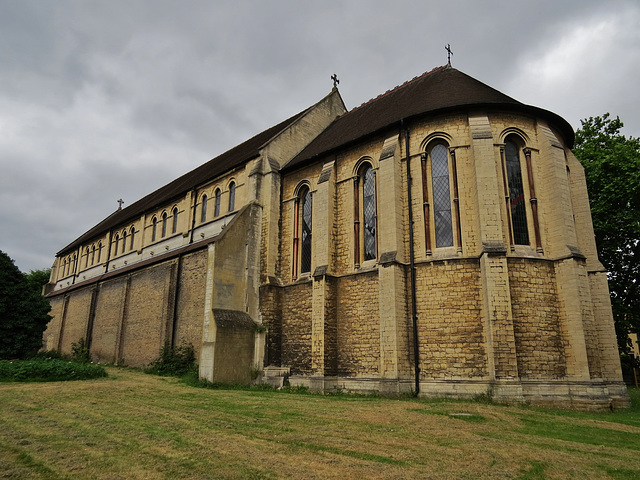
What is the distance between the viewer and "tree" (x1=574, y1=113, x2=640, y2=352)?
1997 centimetres

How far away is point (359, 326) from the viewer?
53.2 feet

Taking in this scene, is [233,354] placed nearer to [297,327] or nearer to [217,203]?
[297,327]

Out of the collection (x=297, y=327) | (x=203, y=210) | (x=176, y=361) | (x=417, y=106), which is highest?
(x=417, y=106)

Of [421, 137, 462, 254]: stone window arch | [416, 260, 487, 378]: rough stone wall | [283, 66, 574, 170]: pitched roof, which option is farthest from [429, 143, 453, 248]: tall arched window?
[283, 66, 574, 170]: pitched roof

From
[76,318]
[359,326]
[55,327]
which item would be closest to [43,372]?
[359,326]

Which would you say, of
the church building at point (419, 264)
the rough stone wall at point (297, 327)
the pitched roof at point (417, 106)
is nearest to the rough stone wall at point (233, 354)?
the church building at point (419, 264)

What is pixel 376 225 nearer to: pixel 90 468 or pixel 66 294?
pixel 90 468

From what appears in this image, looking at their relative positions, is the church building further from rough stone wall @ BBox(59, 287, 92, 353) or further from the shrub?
rough stone wall @ BBox(59, 287, 92, 353)

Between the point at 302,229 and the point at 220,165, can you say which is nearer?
the point at 302,229

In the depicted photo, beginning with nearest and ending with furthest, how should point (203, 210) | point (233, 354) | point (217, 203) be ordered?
point (233, 354), point (217, 203), point (203, 210)

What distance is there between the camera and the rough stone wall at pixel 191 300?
838 inches

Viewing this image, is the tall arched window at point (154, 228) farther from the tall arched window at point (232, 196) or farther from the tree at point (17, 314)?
the tall arched window at point (232, 196)

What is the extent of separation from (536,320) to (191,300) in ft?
50.5

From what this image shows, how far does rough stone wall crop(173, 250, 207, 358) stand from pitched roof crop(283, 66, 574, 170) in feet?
21.9
